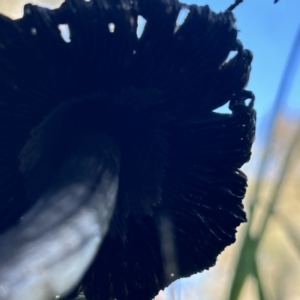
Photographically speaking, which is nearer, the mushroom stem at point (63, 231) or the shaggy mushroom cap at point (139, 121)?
the mushroom stem at point (63, 231)

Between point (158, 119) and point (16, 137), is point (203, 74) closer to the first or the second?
point (158, 119)

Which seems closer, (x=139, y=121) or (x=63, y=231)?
(x=63, y=231)

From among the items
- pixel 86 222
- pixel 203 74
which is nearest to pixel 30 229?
pixel 86 222

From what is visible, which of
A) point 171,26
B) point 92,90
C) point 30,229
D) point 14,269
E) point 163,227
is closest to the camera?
point 14,269

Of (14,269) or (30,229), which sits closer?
(14,269)

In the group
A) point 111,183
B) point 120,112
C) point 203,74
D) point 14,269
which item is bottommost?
point 14,269

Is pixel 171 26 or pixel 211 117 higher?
pixel 171 26

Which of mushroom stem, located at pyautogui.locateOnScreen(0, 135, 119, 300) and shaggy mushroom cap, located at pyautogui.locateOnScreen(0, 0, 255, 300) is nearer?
mushroom stem, located at pyautogui.locateOnScreen(0, 135, 119, 300)

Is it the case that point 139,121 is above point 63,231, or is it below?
above
